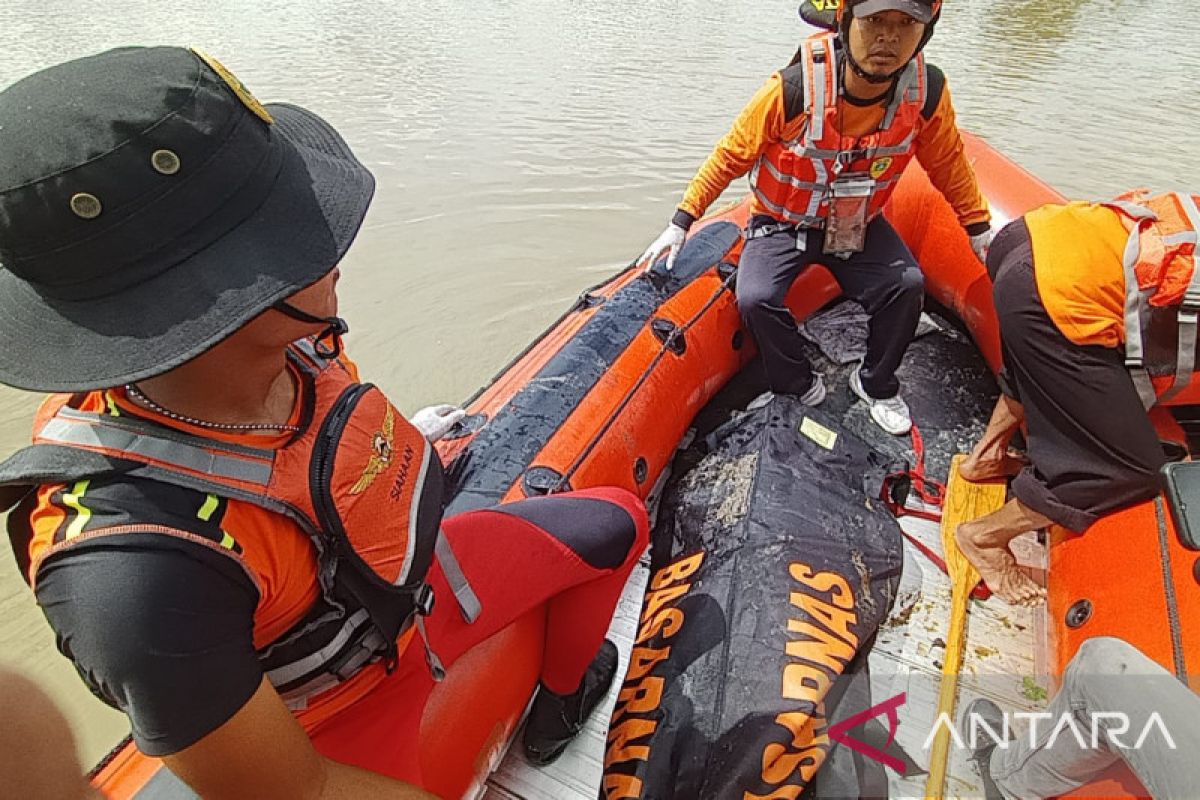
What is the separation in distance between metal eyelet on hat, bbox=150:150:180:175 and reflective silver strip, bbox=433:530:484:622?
758 mm

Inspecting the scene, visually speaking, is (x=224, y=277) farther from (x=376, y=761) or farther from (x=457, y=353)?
(x=457, y=353)

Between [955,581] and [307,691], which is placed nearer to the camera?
[307,691]

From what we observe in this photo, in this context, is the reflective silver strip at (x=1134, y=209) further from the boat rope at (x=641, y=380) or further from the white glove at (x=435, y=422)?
the white glove at (x=435, y=422)

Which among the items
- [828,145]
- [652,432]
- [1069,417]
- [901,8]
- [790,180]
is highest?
[901,8]

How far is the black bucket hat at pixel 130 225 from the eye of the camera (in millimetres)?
655

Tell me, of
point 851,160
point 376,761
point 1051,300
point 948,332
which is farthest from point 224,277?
point 948,332

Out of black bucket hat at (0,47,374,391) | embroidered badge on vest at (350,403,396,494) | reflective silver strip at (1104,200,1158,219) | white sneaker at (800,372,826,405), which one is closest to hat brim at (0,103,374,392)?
black bucket hat at (0,47,374,391)

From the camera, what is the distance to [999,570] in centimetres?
189

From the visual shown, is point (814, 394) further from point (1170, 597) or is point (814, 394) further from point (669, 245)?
point (1170, 597)

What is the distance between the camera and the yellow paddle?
1.52 m

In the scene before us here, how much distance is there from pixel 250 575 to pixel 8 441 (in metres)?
2.80

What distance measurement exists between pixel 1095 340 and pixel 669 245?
1.27 meters

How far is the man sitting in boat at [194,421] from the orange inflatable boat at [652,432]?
332 mm

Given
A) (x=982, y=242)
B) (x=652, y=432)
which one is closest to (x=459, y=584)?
(x=652, y=432)
